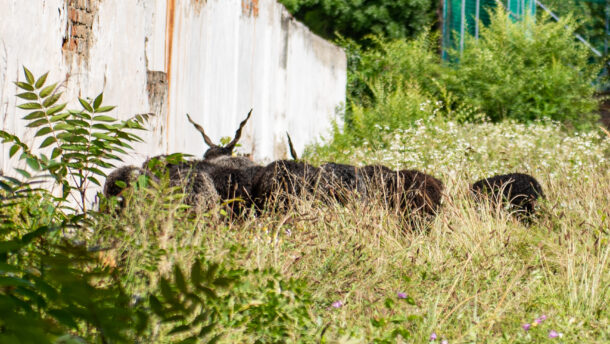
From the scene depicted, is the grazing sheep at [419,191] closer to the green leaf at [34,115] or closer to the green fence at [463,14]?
the green leaf at [34,115]

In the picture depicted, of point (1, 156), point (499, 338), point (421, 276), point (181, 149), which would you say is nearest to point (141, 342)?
point (499, 338)

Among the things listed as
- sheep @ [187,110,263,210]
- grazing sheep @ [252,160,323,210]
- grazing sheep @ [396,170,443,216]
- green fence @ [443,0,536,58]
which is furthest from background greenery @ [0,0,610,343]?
green fence @ [443,0,536,58]

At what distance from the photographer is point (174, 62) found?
6.18 metres

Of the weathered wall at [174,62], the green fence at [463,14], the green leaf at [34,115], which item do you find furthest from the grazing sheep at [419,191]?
the green fence at [463,14]

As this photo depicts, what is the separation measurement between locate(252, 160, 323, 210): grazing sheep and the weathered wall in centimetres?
104

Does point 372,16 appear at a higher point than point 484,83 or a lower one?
higher

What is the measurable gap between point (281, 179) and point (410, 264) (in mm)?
1712

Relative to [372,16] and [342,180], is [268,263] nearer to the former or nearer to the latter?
[342,180]

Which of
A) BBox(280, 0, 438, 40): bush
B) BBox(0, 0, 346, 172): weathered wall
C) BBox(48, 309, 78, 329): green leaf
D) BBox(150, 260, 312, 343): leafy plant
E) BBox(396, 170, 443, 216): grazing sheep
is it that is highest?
BBox(280, 0, 438, 40): bush

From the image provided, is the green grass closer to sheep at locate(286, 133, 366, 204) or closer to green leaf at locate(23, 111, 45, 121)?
sheep at locate(286, 133, 366, 204)

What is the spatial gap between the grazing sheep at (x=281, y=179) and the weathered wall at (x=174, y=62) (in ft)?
3.41

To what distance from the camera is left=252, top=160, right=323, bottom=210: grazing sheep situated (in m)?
5.02

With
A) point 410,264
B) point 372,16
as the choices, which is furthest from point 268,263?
point 372,16

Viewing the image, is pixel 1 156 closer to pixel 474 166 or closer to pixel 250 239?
pixel 250 239
